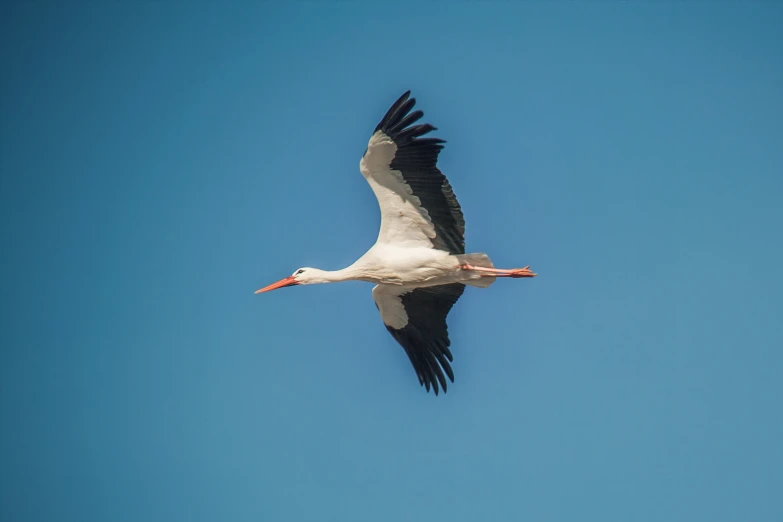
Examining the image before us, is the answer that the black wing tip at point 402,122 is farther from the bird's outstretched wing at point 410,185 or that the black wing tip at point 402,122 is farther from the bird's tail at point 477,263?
the bird's tail at point 477,263

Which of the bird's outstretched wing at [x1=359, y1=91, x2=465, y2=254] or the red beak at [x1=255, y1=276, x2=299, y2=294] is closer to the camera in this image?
the bird's outstretched wing at [x1=359, y1=91, x2=465, y2=254]

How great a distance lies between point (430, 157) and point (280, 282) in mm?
3189

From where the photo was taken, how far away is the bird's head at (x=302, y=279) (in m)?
13.4

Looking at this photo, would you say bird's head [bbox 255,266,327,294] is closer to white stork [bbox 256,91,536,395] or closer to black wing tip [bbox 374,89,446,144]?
white stork [bbox 256,91,536,395]

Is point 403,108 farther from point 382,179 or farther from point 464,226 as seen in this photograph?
point 464,226

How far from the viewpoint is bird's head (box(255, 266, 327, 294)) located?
43.9 ft

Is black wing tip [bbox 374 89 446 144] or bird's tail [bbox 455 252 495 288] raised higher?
black wing tip [bbox 374 89 446 144]

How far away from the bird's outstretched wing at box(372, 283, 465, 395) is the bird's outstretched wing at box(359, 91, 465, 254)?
1119mm

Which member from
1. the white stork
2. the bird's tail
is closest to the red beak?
the white stork

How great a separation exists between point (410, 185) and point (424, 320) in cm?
244

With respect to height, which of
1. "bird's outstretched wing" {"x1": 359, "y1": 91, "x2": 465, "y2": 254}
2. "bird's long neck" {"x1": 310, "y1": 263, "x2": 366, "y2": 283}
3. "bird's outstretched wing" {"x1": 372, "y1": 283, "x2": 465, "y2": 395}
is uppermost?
"bird's outstretched wing" {"x1": 359, "y1": 91, "x2": 465, "y2": 254}

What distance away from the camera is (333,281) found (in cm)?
1326

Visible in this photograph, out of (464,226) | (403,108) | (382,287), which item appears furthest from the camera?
(382,287)

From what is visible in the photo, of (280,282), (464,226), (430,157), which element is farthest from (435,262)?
(280,282)
